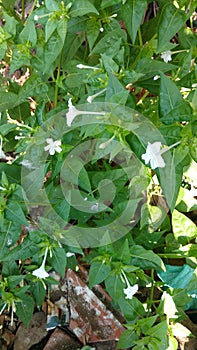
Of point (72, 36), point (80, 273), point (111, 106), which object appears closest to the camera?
point (111, 106)

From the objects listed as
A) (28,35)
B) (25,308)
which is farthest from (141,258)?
(28,35)

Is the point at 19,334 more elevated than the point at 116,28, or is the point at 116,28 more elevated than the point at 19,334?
the point at 116,28

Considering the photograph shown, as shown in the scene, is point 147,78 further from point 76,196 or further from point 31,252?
point 31,252

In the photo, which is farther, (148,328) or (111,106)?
(148,328)

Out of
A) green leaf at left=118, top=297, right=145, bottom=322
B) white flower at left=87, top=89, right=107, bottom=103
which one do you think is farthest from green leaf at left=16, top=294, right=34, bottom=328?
white flower at left=87, top=89, right=107, bottom=103

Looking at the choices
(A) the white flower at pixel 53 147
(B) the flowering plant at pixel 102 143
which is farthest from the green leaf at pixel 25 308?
(A) the white flower at pixel 53 147

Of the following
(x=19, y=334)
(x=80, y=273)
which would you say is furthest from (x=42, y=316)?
(x=80, y=273)

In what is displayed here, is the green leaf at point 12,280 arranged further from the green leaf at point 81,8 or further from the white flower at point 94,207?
the green leaf at point 81,8
